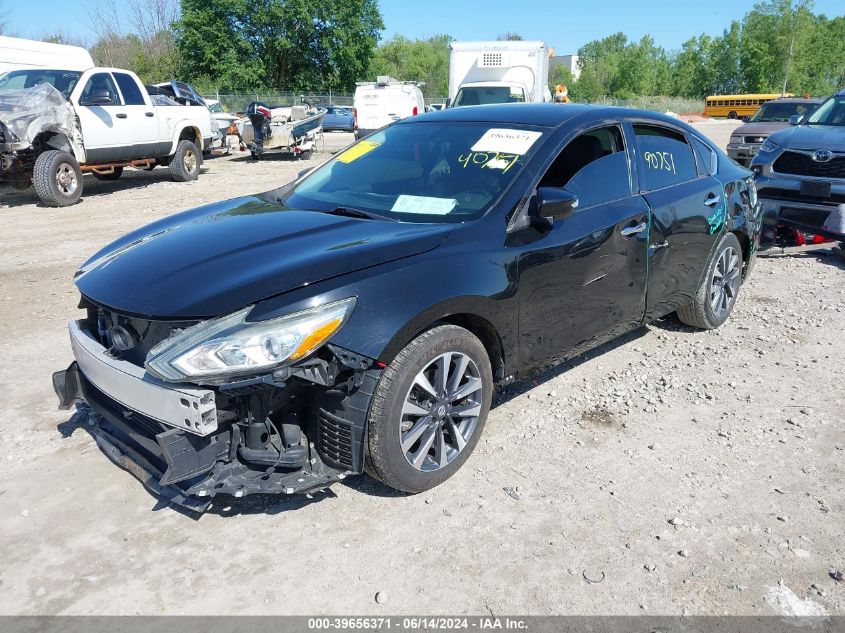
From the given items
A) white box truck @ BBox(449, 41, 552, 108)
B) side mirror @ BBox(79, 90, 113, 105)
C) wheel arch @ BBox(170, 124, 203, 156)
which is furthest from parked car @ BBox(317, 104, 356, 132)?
side mirror @ BBox(79, 90, 113, 105)

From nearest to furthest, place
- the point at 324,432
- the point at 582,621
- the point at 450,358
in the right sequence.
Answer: the point at 582,621 < the point at 324,432 < the point at 450,358

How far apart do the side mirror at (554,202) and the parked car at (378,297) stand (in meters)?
0.02

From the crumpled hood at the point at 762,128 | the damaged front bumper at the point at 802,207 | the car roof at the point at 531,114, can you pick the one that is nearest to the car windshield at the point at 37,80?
the car roof at the point at 531,114

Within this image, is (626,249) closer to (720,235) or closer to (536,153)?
(536,153)

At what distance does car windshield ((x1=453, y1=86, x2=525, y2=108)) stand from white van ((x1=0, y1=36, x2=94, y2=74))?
8.18 meters

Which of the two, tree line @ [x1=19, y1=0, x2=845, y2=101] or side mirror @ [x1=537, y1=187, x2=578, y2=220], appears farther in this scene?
tree line @ [x1=19, y1=0, x2=845, y2=101]

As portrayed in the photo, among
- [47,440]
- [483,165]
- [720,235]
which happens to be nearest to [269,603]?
[47,440]

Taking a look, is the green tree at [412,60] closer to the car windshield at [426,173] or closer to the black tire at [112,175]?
the black tire at [112,175]

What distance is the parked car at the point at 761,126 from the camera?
1569 centimetres

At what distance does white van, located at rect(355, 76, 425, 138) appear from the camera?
781 inches

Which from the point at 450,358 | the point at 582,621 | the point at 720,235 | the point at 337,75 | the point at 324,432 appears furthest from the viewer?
the point at 337,75

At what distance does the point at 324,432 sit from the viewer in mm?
2791

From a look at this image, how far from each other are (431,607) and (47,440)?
2.35m

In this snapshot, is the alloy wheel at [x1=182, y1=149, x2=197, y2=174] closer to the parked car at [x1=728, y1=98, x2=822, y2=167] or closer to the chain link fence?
the parked car at [x1=728, y1=98, x2=822, y2=167]
